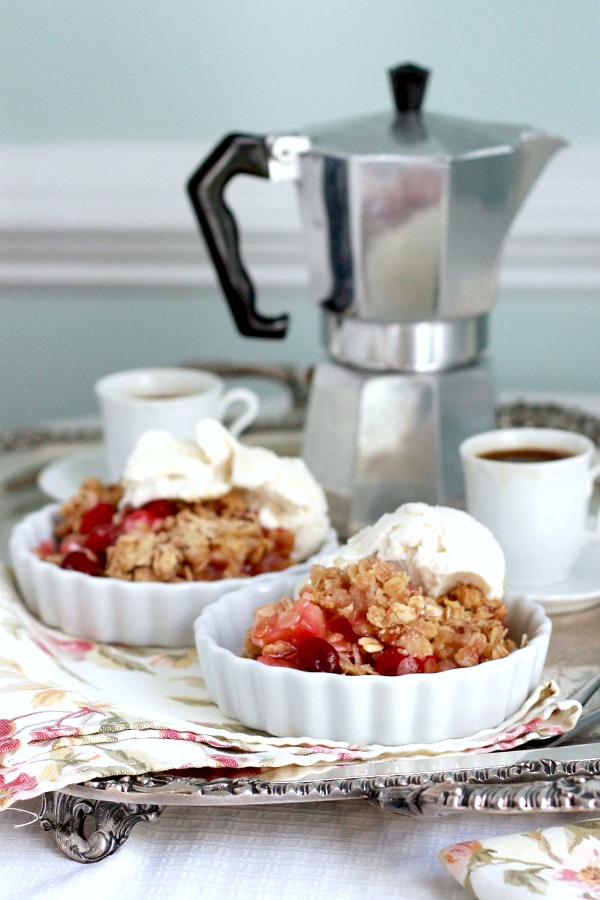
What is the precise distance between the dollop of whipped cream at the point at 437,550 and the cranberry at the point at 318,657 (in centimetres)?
6

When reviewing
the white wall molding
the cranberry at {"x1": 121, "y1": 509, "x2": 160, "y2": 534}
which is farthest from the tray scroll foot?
the white wall molding

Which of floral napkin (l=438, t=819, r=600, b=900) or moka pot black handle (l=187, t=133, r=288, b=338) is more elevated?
moka pot black handle (l=187, t=133, r=288, b=338)

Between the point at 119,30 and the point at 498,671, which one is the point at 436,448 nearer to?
the point at 498,671

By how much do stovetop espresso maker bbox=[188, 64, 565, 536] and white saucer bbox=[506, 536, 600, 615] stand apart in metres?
0.13

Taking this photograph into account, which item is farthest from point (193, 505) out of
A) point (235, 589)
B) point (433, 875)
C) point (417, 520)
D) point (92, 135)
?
point (92, 135)

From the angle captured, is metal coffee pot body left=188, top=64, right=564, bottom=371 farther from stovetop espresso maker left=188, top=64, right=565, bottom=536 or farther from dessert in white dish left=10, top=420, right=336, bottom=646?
dessert in white dish left=10, top=420, right=336, bottom=646

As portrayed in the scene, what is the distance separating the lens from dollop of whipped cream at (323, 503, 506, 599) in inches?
23.7

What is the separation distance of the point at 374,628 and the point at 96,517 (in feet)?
0.86

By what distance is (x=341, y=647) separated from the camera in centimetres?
58

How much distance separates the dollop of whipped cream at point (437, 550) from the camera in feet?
1.97

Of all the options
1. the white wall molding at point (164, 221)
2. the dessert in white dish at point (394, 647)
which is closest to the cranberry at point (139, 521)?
the dessert in white dish at point (394, 647)

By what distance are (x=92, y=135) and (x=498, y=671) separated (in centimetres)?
88

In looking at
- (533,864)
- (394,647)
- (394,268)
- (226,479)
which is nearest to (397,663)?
(394,647)

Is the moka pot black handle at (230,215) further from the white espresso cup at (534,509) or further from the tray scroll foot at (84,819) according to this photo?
the tray scroll foot at (84,819)
